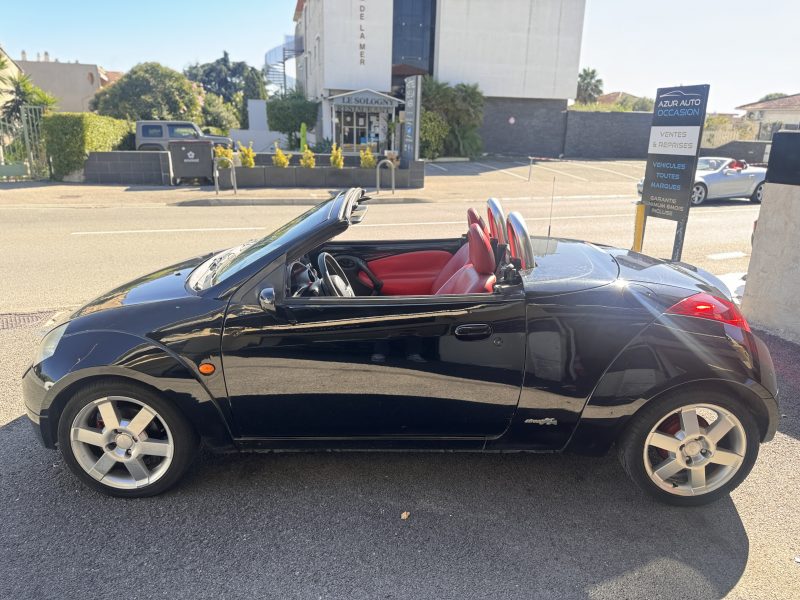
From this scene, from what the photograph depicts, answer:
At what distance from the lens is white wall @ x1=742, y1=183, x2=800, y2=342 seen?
5.19 meters

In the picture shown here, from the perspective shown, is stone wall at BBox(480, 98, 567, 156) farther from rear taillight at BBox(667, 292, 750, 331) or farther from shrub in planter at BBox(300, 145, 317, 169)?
rear taillight at BBox(667, 292, 750, 331)

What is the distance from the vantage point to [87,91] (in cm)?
5203

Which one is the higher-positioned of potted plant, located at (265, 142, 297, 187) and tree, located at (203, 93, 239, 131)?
tree, located at (203, 93, 239, 131)

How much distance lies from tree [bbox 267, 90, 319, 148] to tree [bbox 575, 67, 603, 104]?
43.6 meters

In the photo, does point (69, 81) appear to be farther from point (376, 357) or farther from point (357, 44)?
point (376, 357)

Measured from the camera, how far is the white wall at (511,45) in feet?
112

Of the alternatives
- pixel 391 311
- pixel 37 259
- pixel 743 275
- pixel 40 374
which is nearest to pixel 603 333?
pixel 391 311

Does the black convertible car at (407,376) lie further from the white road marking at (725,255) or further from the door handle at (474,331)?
the white road marking at (725,255)

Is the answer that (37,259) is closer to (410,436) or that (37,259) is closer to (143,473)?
(143,473)

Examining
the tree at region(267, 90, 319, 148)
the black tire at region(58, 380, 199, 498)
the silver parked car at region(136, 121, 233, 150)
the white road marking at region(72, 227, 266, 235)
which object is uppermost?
the tree at region(267, 90, 319, 148)

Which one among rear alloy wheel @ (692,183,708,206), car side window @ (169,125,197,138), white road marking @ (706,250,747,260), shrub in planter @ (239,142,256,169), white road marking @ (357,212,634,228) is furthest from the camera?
car side window @ (169,125,197,138)

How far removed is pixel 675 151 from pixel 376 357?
4664mm

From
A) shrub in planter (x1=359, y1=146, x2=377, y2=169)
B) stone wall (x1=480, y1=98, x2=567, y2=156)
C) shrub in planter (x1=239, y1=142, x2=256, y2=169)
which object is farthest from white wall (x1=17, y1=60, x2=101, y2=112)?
shrub in planter (x1=359, y1=146, x2=377, y2=169)

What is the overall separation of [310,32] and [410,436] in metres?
40.3
